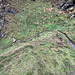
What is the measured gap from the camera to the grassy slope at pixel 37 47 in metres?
22.0

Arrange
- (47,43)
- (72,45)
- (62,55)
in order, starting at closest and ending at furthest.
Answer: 1. (62,55)
2. (72,45)
3. (47,43)

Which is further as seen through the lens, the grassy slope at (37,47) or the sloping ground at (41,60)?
the grassy slope at (37,47)

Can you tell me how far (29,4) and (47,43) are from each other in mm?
A: 40014

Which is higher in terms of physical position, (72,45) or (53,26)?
(53,26)

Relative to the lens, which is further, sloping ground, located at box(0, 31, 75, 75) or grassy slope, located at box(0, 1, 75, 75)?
grassy slope, located at box(0, 1, 75, 75)

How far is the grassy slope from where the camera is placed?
72.2 feet

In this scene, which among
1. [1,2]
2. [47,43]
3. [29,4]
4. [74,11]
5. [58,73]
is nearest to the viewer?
[58,73]

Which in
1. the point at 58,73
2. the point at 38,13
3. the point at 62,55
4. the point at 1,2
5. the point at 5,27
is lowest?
the point at 58,73

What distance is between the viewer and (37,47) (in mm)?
30438

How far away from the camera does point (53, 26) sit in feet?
140

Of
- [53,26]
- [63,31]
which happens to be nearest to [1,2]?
[53,26]

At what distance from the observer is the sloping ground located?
21.1 meters

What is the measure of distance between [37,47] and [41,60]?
760 cm

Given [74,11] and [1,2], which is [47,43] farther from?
[1,2]
